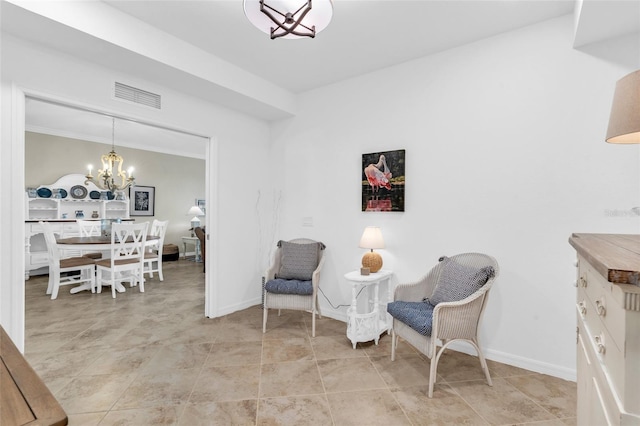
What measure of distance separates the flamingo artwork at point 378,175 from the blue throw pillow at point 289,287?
122 centimetres

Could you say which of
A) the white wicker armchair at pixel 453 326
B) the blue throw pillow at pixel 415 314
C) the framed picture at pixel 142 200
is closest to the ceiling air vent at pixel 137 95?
the blue throw pillow at pixel 415 314

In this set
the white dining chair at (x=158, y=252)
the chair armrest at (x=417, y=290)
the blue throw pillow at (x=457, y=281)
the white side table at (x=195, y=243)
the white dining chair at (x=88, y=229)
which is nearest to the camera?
the blue throw pillow at (x=457, y=281)

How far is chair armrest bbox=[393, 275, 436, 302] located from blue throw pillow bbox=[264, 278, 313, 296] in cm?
88

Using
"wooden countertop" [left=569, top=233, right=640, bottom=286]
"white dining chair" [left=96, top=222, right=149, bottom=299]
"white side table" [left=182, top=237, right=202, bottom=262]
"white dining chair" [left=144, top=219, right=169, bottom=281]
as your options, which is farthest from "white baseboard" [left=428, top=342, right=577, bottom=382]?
"white side table" [left=182, top=237, right=202, bottom=262]

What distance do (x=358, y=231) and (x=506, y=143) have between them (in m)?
1.62

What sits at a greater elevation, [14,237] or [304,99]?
[304,99]

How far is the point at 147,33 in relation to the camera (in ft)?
8.20

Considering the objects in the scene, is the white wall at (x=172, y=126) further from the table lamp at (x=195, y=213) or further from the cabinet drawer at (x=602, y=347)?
the table lamp at (x=195, y=213)

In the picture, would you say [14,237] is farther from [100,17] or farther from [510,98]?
[510,98]

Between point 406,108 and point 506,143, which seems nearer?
point 506,143

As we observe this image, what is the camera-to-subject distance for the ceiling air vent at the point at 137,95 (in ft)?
9.10

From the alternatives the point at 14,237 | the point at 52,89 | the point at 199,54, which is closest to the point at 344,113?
the point at 199,54

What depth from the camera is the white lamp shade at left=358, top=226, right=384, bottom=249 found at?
3.03 meters

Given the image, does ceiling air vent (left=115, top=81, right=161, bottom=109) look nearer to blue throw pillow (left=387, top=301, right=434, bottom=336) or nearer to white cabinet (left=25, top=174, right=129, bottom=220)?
blue throw pillow (left=387, top=301, right=434, bottom=336)
